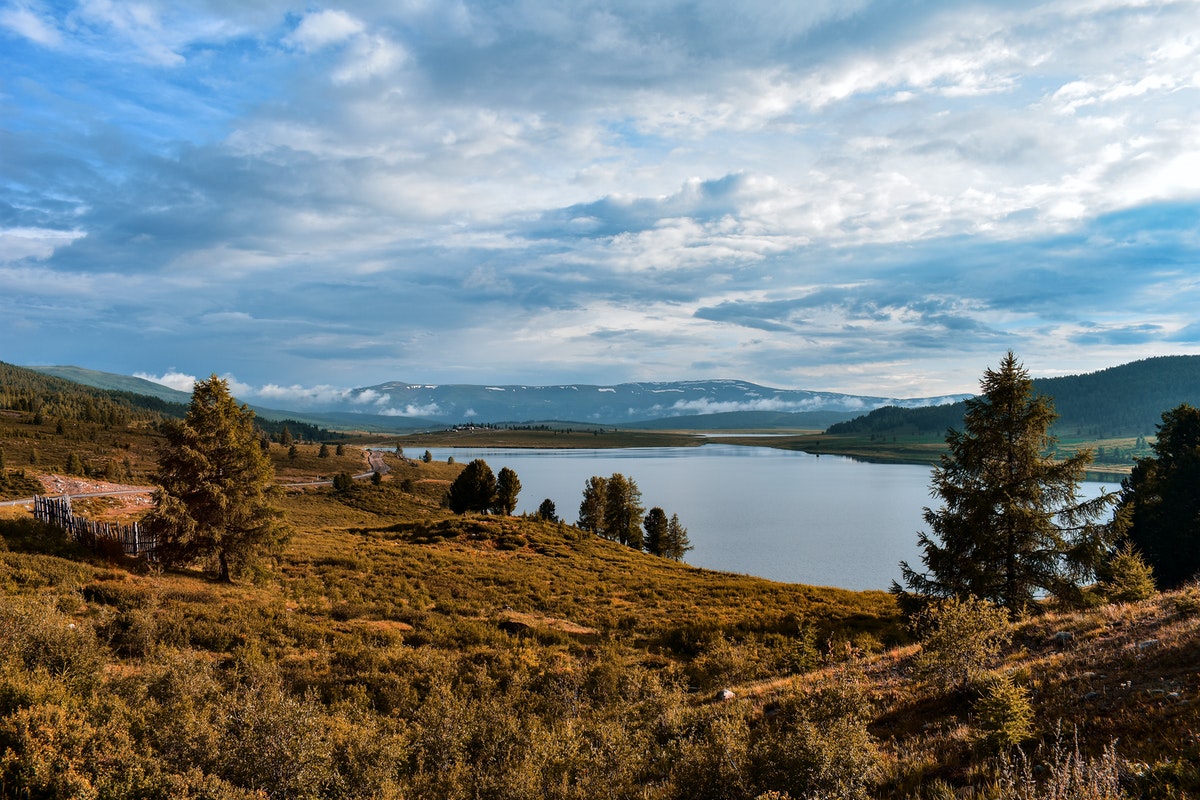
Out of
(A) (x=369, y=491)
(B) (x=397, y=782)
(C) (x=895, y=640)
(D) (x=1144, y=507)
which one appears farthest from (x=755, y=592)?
(A) (x=369, y=491)

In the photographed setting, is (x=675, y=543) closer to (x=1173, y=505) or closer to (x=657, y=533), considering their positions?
(x=657, y=533)

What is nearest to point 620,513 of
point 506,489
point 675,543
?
point 675,543

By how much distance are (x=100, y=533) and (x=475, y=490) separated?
4630 centimetres

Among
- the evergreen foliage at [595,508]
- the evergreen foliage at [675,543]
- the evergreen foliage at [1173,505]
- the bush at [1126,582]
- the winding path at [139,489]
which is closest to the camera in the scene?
the bush at [1126,582]

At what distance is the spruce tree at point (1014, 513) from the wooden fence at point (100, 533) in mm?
32893

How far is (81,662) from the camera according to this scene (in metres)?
12.3

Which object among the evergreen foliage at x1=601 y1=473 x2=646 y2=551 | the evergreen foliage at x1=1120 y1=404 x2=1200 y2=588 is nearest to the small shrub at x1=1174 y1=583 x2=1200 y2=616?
the evergreen foliage at x1=1120 y1=404 x2=1200 y2=588

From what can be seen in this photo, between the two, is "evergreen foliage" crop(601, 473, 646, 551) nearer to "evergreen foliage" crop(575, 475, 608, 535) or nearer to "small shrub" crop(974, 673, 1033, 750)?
"evergreen foliage" crop(575, 475, 608, 535)

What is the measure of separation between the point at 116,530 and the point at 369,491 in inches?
3076

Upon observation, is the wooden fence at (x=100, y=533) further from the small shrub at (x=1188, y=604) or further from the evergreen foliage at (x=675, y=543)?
the evergreen foliage at (x=675, y=543)

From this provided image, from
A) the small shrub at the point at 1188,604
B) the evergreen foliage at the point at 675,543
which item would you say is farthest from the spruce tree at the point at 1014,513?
the evergreen foliage at the point at 675,543

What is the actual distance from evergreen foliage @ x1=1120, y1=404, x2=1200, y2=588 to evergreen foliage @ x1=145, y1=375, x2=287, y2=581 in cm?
4633

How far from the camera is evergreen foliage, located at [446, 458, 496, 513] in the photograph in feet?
228

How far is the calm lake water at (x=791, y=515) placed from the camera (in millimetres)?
64062
